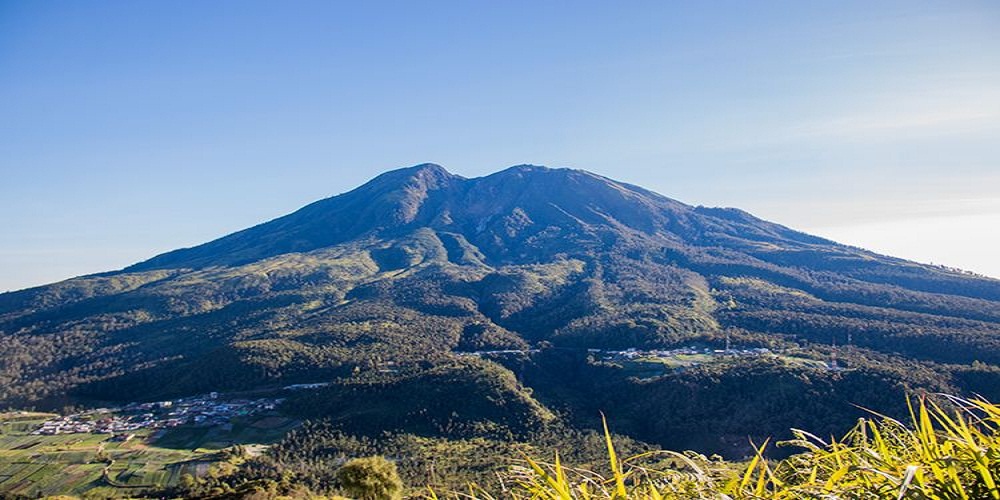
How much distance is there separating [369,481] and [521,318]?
7687 centimetres

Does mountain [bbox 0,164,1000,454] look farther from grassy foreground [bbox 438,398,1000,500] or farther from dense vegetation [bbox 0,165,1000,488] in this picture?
grassy foreground [bbox 438,398,1000,500]

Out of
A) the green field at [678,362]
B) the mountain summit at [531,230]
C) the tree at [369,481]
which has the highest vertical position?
the mountain summit at [531,230]

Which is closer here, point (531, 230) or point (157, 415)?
point (157, 415)

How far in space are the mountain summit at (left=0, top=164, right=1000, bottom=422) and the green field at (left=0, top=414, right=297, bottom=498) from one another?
14735 millimetres

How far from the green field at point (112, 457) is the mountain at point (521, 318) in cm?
851

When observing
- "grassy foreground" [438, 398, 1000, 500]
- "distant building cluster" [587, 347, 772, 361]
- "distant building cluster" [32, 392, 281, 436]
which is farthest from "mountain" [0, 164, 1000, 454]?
"grassy foreground" [438, 398, 1000, 500]

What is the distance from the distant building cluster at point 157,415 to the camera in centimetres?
5712

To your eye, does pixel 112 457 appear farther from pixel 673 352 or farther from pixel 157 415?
pixel 673 352

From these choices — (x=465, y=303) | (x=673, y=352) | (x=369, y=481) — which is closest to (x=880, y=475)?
(x=369, y=481)

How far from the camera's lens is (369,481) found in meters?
25.3

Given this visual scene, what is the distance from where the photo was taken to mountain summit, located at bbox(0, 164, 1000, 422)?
74.2 m

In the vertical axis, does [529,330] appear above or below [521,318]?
below

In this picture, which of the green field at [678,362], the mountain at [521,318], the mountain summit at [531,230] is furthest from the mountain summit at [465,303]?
the green field at [678,362]

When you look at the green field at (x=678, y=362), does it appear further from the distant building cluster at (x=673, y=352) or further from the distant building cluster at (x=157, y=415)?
the distant building cluster at (x=157, y=415)
